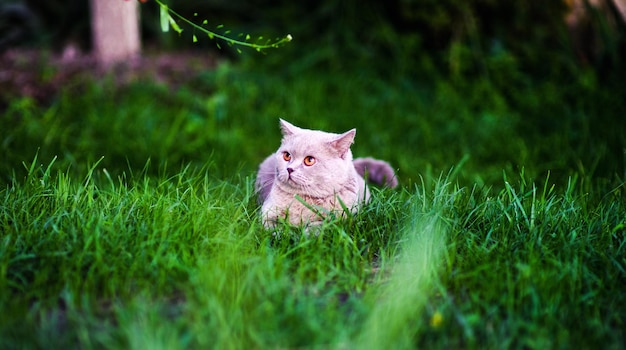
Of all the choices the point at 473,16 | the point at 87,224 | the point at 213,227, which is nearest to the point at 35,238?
the point at 87,224

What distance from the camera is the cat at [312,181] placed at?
3.14 m

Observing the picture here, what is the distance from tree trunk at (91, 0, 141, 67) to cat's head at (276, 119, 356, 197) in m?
3.48

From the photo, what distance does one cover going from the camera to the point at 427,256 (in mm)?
2701

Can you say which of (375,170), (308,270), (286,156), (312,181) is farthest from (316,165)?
(375,170)

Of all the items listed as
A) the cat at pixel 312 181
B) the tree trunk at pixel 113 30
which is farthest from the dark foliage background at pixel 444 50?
the cat at pixel 312 181

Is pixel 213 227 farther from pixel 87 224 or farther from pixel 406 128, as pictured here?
pixel 406 128

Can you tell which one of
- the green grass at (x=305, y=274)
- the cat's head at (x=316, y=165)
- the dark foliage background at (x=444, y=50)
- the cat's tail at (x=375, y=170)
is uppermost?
the dark foliage background at (x=444, y=50)

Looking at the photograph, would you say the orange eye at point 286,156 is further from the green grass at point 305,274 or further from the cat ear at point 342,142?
Answer: the green grass at point 305,274

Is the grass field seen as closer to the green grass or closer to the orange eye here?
the green grass

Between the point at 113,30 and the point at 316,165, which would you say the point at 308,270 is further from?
the point at 113,30

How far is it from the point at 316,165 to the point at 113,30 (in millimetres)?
3841

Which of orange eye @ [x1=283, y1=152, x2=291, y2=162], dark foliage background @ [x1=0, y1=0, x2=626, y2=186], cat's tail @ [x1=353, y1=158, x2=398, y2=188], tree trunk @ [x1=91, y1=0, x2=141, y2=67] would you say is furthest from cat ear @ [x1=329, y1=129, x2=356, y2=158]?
tree trunk @ [x1=91, y1=0, x2=141, y2=67]

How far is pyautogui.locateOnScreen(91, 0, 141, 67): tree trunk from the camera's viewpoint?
610cm

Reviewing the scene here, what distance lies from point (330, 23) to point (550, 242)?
4.52m
